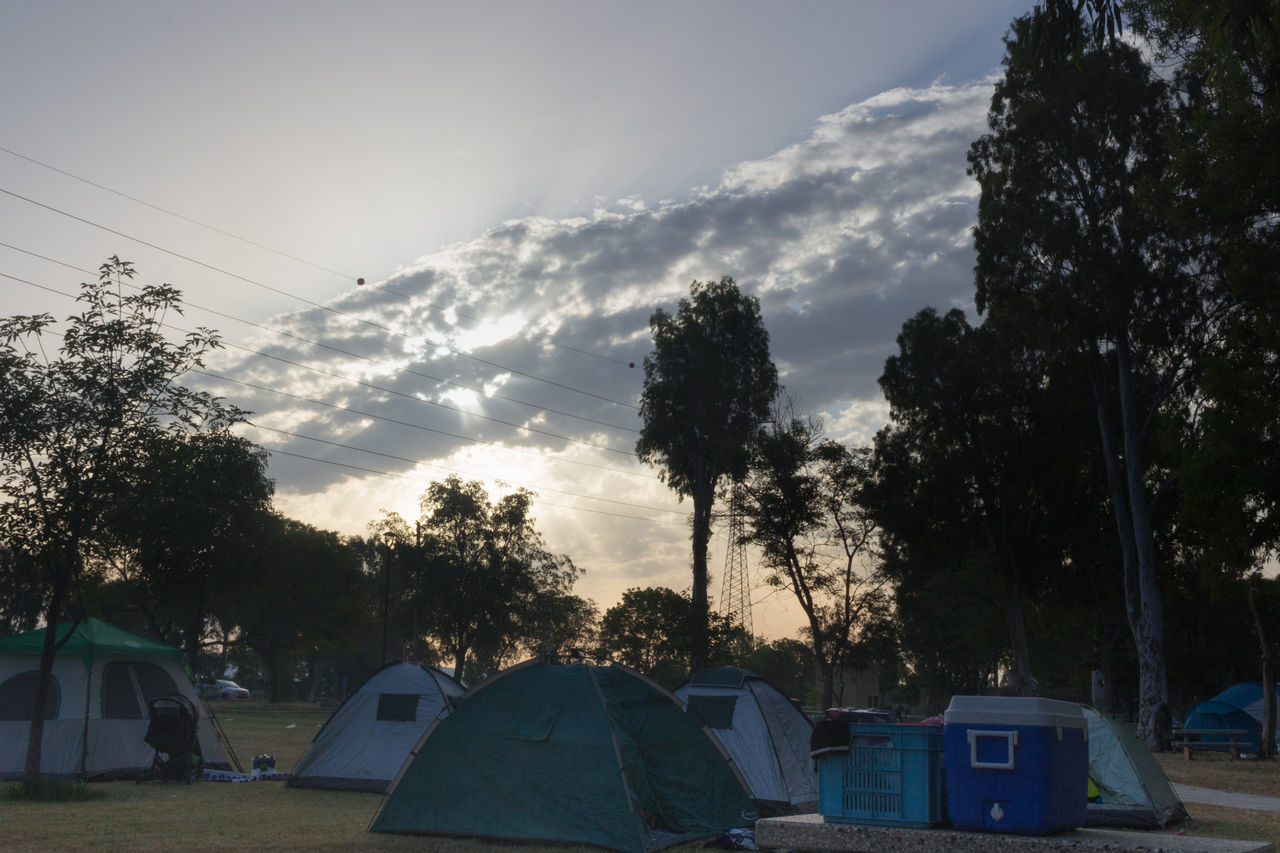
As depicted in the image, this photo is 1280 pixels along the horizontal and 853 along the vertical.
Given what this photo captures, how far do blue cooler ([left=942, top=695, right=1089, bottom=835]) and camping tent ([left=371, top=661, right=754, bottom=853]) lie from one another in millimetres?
6160

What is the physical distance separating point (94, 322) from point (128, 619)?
42.8m

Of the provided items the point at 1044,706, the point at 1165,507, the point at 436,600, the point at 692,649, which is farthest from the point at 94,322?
the point at 436,600

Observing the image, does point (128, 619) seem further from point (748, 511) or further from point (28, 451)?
point (28, 451)

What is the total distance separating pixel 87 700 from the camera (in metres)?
17.7

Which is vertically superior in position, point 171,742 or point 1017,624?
point 1017,624

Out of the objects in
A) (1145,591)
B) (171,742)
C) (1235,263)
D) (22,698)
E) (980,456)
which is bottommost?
(171,742)

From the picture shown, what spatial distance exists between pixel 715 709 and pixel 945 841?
1047 cm

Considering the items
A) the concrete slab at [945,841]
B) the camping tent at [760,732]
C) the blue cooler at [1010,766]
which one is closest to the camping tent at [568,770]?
the camping tent at [760,732]

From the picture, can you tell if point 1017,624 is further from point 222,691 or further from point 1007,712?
point 222,691

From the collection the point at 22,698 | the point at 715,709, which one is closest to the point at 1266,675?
the point at 715,709

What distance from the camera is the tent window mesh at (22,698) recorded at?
1723cm

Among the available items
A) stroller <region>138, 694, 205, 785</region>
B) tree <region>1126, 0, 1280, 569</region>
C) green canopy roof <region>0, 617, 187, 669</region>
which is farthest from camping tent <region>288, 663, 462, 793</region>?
tree <region>1126, 0, 1280, 569</region>

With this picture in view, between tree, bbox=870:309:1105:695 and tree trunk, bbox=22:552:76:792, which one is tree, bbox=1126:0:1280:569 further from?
tree trunk, bbox=22:552:76:792

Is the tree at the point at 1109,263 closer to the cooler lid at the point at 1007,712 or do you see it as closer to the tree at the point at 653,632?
the tree at the point at 653,632
